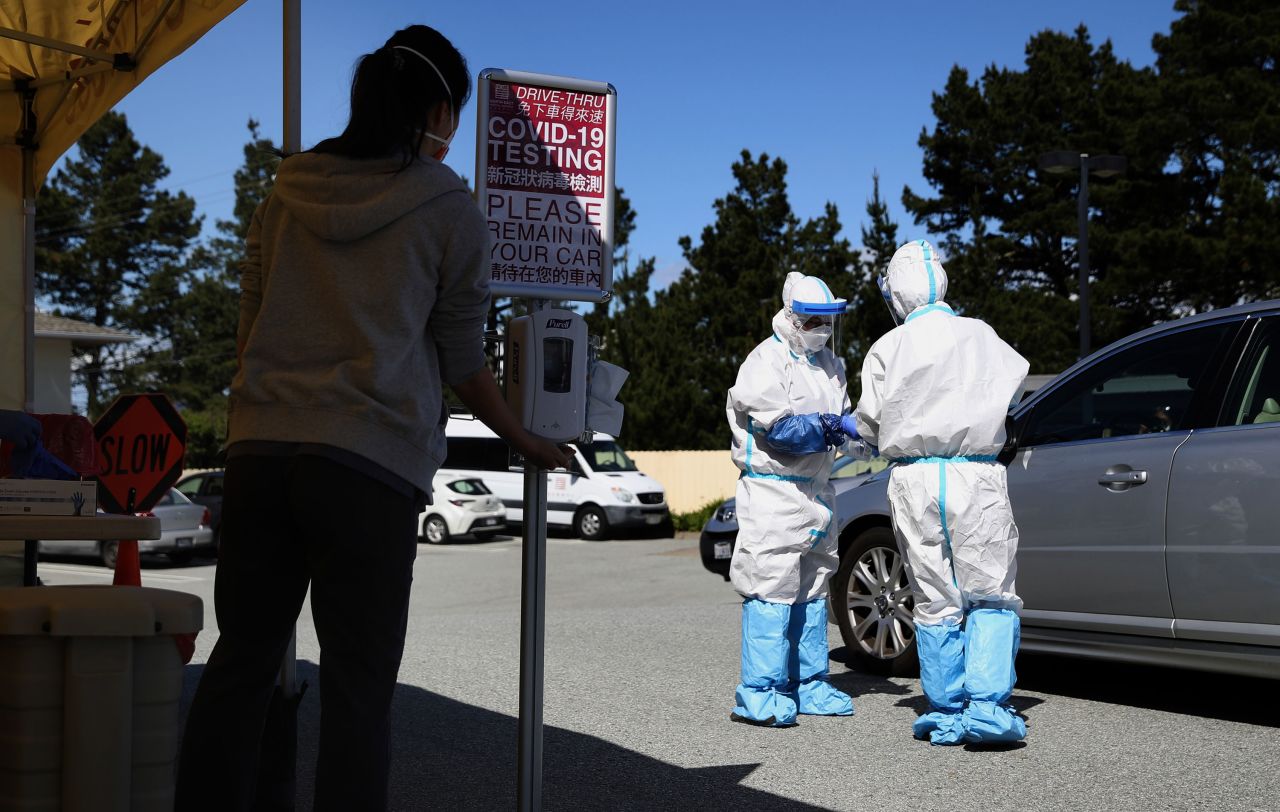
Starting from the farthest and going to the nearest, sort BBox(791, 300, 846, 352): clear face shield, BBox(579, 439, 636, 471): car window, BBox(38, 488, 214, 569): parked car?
BBox(579, 439, 636, 471): car window, BBox(38, 488, 214, 569): parked car, BBox(791, 300, 846, 352): clear face shield

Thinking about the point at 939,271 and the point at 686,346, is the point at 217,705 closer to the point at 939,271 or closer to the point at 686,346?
the point at 939,271

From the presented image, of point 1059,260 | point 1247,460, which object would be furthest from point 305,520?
point 1059,260

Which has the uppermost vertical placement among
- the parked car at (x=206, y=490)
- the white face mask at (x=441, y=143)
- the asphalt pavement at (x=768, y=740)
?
the white face mask at (x=441, y=143)

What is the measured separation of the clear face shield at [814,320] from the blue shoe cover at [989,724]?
1.74m

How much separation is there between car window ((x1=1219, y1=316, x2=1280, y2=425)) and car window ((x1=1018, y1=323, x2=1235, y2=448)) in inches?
5.6

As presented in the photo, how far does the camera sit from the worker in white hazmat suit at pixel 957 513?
5.16 metres

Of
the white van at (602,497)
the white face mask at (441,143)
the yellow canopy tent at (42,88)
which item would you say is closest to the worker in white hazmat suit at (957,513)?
the white face mask at (441,143)

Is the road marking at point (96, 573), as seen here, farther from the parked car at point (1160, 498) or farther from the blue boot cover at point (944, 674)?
the blue boot cover at point (944, 674)

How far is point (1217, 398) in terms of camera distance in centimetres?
551

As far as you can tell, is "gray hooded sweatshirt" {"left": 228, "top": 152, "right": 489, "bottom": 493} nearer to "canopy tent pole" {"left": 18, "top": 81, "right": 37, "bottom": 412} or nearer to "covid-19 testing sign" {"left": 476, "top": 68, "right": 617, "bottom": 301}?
"covid-19 testing sign" {"left": 476, "top": 68, "right": 617, "bottom": 301}

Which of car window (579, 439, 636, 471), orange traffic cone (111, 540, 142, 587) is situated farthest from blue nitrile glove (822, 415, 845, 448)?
car window (579, 439, 636, 471)

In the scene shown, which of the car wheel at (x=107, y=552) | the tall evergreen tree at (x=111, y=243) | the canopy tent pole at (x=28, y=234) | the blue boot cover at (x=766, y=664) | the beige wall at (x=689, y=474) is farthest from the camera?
the tall evergreen tree at (x=111, y=243)

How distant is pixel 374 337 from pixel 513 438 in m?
0.53

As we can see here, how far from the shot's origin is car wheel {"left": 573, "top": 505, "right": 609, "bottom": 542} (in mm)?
24781
